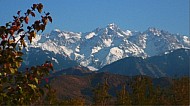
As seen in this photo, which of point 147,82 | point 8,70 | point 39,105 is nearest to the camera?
point 8,70

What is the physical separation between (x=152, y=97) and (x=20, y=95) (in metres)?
120

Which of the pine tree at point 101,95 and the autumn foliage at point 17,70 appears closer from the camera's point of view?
the autumn foliage at point 17,70

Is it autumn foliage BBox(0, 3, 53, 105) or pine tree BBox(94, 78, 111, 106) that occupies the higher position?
pine tree BBox(94, 78, 111, 106)

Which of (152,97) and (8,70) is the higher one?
(152,97)

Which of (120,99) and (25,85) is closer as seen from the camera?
(25,85)

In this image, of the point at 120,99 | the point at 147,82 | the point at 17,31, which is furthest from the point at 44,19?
the point at 147,82

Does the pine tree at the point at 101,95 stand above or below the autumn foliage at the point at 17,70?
above

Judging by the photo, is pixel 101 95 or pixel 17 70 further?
pixel 101 95

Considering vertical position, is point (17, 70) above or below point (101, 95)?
below

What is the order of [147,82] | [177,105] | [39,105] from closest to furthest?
1. [177,105]
2. [147,82]
3. [39,105]

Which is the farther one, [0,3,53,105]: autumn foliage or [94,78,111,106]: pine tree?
[94,78,111,106]: pine tree

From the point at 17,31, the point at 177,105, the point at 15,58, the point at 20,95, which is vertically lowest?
the point at 20,95

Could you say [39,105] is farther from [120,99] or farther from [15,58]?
[15,58]

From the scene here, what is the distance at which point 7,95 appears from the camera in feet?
33.1
